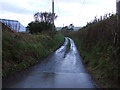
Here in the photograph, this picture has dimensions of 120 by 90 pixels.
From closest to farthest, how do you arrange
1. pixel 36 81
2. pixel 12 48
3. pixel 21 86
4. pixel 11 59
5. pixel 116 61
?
pixel 21 86 < pixel 36 81 < pixel 116 61 < pixel 11 59 < pixel 12 48

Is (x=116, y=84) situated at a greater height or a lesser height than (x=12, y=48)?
lesser

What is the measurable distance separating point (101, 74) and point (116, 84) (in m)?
1.65

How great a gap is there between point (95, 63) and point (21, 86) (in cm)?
567

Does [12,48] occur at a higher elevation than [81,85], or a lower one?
higher

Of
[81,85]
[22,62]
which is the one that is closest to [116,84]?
[81,85]

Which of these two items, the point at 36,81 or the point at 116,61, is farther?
the point at 116,61

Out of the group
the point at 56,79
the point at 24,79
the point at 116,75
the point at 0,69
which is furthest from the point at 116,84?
the point at 0,69

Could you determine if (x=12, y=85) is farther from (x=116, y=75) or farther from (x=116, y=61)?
(x=116, y=61)

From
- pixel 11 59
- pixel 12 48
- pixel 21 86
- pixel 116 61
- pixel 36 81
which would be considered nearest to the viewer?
pixel 21 86

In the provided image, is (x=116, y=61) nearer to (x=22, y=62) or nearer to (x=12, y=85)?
(x=12, y=85)

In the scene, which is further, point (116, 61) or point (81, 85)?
point (116, 61)

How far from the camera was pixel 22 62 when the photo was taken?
1238cm

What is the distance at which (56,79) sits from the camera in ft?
29.6

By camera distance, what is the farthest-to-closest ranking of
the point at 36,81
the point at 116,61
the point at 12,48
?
the point at 12,48 → the point at 116,61 → the point at 36,81
